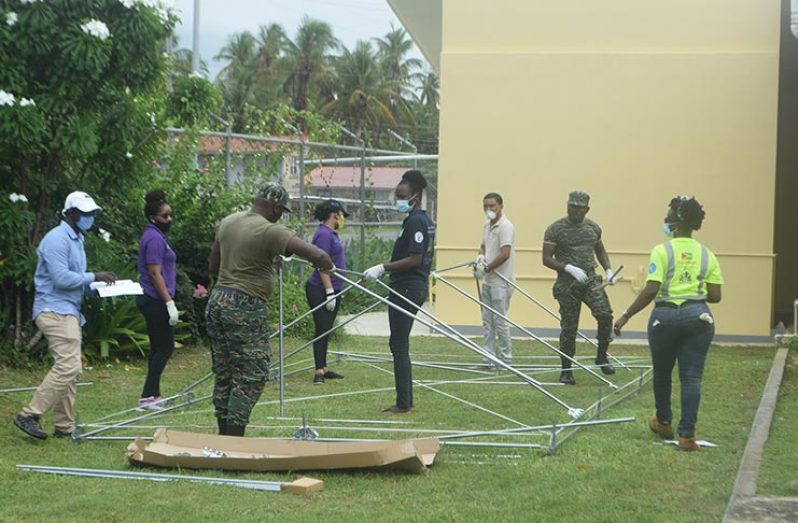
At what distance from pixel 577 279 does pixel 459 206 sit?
211 inches

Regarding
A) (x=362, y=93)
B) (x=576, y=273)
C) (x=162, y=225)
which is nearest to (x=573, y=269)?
(x=576, y=273)

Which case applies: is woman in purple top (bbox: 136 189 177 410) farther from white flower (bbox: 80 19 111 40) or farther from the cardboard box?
the cardboard box

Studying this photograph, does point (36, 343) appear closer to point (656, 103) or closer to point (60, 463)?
point (60, 463)

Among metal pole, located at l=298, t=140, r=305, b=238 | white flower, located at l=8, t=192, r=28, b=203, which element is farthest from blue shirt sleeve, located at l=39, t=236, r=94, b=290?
metal pole, located at l=298, t=140, r=305, b=238

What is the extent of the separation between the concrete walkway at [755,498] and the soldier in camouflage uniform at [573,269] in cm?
276

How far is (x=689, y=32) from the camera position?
16438 millimetres

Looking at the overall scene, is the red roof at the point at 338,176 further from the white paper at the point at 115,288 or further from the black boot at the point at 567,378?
the white paper at the point at 115,288

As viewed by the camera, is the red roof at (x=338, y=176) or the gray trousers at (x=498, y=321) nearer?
the gray trousers at (x=498, y=321)

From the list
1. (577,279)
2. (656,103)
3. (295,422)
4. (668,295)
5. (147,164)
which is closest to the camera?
(668,295)

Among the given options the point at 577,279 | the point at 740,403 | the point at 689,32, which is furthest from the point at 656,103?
the point at 740,403

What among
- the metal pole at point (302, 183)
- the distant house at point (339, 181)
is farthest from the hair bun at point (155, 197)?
the distant house at point (339, 181)

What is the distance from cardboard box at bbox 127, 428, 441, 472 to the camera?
7109 millimetres

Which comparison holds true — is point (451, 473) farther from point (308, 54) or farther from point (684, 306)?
point (308, 54)

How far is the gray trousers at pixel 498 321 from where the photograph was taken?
41.4ft
